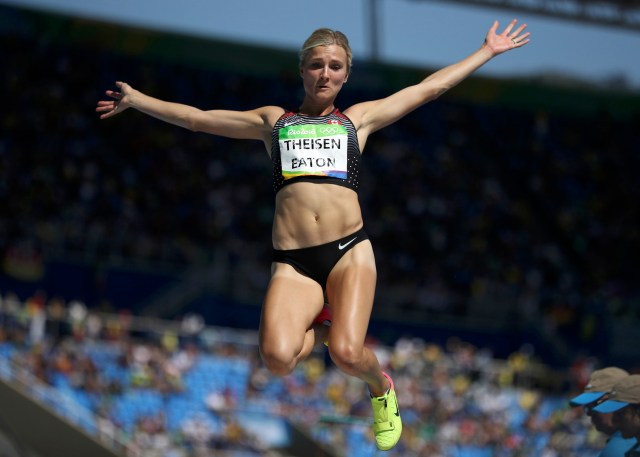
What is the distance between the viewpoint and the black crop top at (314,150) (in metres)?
6.21

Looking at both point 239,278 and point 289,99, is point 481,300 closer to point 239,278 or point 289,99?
point 239,278

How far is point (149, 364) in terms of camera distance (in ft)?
57.0

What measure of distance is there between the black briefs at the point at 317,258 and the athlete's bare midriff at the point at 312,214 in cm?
3

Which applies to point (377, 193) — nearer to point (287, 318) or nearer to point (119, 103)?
point (119, 103)

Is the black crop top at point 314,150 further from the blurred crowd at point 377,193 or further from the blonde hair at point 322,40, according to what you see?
the blurred crowd at point 377,193

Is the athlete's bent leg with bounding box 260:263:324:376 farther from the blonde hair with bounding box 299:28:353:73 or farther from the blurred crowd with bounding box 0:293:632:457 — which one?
the blurred crowd with bounding box 0:293:632:457

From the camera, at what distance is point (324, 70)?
6.22 m

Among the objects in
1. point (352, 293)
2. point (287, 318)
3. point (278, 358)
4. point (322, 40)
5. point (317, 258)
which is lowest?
point (278, 358)

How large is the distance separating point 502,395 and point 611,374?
13300mm

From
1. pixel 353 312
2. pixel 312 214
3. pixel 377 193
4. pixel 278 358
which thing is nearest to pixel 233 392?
pixel 377 193

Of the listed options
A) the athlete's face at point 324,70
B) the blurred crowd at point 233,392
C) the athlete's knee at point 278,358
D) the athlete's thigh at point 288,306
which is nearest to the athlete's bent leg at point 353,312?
the athlete's thigh at point 288,306

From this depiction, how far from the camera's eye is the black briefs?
6246 mm

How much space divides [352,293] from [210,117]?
1.34m

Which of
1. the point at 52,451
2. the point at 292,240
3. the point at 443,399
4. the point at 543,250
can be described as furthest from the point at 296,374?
the point at 292,240
